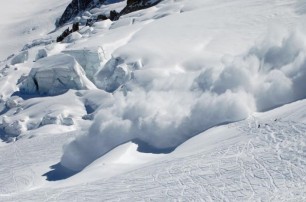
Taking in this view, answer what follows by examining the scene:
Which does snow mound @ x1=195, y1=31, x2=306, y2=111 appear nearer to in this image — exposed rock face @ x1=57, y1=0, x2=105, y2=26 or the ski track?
the ski track

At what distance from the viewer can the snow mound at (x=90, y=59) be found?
91.6ft

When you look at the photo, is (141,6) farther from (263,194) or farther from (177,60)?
(263,194)

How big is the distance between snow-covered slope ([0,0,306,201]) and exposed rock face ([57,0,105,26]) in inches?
1145

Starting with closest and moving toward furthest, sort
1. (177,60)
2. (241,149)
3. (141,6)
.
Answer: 1. (241,149)
2. (177,60)
3. (141,6)

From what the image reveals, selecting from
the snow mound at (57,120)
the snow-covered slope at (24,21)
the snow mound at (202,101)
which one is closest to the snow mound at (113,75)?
the snow mound at (57,120)

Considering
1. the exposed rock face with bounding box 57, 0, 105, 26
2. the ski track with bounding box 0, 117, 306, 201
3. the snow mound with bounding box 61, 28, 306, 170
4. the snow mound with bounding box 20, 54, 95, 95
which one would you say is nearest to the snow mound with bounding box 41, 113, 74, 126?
the snow mound with bounding box 20, 54, 95, 95

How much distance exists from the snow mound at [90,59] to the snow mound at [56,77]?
0.41m

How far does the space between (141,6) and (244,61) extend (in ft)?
88.9

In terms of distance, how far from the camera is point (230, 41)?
25.2 m

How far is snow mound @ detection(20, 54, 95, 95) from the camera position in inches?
1079

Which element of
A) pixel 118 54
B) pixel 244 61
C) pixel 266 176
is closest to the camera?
pixel 266 176

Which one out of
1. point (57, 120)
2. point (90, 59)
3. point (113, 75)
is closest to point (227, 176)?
point (57, 120)

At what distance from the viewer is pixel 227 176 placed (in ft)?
40.8

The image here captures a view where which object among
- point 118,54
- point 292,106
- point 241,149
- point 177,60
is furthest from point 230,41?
point 241,149
